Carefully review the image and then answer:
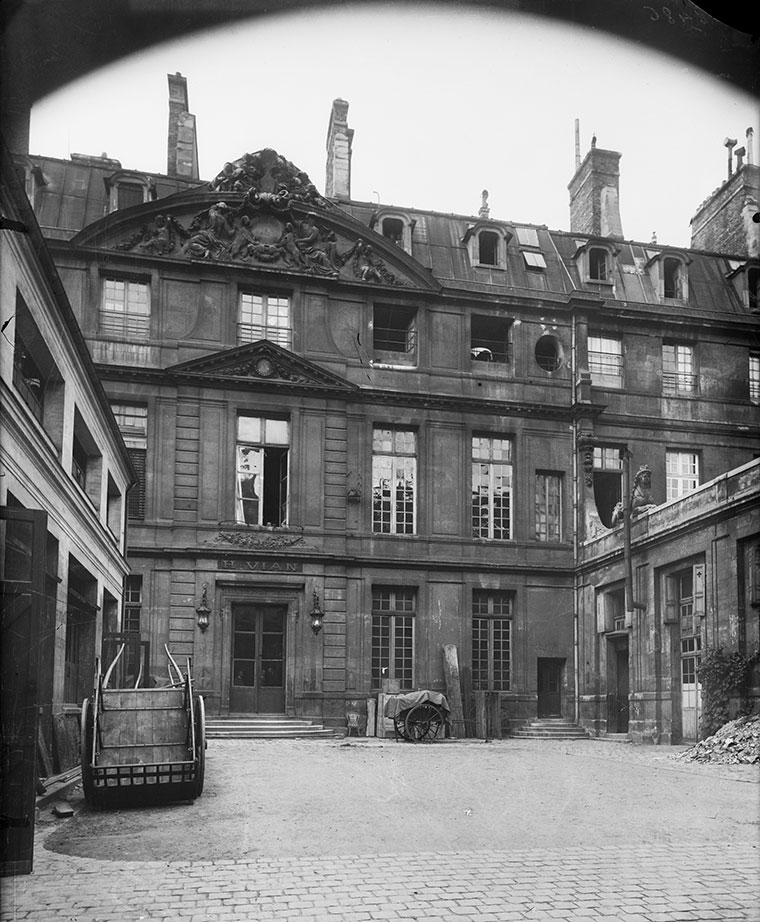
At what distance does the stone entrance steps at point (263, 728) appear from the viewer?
24.8 meters

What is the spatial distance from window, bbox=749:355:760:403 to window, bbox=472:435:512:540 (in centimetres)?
651

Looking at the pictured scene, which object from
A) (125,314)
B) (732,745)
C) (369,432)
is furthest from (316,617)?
(732,745)

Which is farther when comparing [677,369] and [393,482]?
[393,482]

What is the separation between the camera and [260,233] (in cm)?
2645

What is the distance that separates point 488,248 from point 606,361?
5186 millimetres

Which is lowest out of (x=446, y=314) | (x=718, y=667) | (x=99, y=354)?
(x=718, y=667)

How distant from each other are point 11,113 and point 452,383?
74.6ft

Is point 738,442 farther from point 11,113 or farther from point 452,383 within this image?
point 11,113

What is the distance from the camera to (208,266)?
2655cm

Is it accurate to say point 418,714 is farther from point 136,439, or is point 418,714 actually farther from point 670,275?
point 670,275

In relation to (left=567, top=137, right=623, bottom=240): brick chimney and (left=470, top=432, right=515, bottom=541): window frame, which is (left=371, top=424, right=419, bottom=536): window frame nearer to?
(left=470, top=432, right=515, bottom=541): window frame

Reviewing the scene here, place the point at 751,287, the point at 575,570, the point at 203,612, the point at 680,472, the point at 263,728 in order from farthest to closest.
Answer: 1. the point at 751,287
2. the point at 575,570
3. the point at 680,472
4. the point at 203,612
5. the point at 263,728

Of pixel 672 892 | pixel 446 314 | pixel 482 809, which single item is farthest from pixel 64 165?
pixel 672 892

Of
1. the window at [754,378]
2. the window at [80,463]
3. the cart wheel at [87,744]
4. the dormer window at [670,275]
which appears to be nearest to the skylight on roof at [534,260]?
the dormer window at [670,275]
